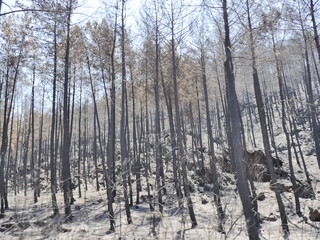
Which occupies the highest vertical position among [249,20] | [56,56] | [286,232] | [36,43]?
[36,43]

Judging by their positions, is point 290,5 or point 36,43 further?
point 36,43

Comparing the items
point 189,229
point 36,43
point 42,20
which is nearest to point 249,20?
point 189,229

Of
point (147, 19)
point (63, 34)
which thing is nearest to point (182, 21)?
point (147, 19)

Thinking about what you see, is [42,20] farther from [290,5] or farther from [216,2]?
[290,5]

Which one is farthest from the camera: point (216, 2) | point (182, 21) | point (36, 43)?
point (36, 43)

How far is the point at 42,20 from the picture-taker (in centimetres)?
1130

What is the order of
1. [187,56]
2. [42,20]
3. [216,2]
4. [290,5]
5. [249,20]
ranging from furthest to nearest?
[187,56]
[42,20]
[290,5]
[249,20]
[216,2]

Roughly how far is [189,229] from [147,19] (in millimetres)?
9387

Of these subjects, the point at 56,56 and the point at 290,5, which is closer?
the point at 290,5

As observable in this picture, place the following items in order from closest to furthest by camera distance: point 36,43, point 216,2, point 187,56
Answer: point 216,2, point 187,56, point 36,43

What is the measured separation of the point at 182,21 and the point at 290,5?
13.8ft

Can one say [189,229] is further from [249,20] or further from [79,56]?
[79,56]

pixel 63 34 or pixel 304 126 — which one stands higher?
pixel 63 34

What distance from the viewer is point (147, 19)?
11.4 meters
